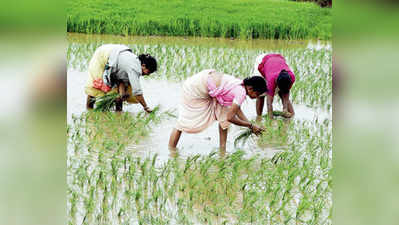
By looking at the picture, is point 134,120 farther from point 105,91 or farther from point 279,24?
point 279,24

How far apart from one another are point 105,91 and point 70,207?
2568 mm

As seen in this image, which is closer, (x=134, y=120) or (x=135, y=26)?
(x=134, y=120)

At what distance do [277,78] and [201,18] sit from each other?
7.94m

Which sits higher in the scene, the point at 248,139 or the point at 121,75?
the point at 121,75

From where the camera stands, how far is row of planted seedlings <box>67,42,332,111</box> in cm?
688

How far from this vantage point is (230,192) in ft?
11.3

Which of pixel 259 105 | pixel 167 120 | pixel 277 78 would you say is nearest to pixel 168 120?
pixel 167 120

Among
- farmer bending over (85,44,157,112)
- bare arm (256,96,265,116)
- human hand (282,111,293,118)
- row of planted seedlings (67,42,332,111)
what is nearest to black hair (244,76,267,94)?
farmer bending over (85,44,157,112)

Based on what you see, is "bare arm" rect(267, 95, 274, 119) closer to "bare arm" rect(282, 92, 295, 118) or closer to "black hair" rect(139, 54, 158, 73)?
"bare arm" rect(282, 92, 295, 118)

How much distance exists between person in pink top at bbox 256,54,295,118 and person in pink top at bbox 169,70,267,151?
3.75 ft

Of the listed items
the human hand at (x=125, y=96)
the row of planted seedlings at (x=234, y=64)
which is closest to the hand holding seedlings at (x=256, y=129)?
the human hand at (x=125, y=96)
